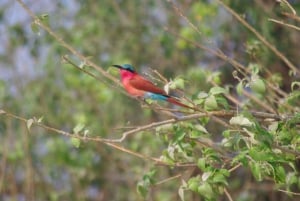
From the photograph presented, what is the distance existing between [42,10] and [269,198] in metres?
2.14

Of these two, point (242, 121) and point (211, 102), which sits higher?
point (211, 102)

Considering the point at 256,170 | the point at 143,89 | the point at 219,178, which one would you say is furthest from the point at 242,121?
the point at 143,89

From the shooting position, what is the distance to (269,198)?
493 centimetres

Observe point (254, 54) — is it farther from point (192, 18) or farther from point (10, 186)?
point (10, 186)

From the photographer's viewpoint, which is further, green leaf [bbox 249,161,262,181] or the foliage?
the foliage

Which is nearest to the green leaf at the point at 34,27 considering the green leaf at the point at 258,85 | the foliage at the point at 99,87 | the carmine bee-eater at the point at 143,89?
the carmine bee-eater at the point at 143,89

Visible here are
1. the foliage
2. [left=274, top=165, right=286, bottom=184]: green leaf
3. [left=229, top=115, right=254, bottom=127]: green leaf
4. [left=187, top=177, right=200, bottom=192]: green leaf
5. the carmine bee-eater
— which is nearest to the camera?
[left=229, top=115, right=254, bottom=127]: green leaf

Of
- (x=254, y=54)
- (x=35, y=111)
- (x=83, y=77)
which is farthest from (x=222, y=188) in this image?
(x=35, y=111)

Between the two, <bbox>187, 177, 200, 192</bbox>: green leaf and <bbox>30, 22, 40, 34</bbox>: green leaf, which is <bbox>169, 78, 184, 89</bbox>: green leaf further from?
<bbox>30, 22, 40, 34</bbox>: green leaf

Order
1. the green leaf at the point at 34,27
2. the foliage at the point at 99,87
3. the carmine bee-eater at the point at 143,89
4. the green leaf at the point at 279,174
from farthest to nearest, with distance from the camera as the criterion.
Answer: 1. the foliage at the point at 99,87
2. the carmine bee-eater at the point at 143,89
3. the green leaf at the point at 34,27
4. the green leaf at the point at 279,174

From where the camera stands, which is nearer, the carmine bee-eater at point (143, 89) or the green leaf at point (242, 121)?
the green leaf at point (242, 121)

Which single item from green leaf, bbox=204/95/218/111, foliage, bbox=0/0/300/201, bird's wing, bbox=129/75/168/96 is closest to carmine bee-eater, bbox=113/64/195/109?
bird's wing, bbox=129/75/168/96

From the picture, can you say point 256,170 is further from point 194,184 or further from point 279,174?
point 194,184

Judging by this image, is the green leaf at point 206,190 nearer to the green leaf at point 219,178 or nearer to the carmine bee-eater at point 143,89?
the green leaf at point 219,178
